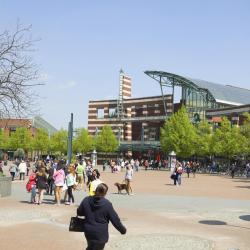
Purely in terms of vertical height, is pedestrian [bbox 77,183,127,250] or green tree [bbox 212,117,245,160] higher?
green tree [bbox 212,117,245,160]

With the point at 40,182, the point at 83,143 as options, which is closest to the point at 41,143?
the point at 83,143

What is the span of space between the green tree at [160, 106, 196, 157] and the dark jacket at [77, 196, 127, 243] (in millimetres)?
59817

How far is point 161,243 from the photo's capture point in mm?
11016

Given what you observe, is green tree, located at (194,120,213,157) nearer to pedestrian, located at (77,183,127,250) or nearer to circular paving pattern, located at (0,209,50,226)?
circular paving pattern, located at (0,209,50,226)

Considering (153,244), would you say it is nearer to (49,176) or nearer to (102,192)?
(102,192)

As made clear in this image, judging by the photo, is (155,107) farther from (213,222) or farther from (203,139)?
(213,222)

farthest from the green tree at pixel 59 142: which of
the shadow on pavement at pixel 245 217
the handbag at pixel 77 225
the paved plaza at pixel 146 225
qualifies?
the handbag at pixel 77 225

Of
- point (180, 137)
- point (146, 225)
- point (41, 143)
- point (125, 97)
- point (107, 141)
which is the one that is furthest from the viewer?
point (125, 97)

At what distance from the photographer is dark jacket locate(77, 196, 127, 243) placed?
6496mm

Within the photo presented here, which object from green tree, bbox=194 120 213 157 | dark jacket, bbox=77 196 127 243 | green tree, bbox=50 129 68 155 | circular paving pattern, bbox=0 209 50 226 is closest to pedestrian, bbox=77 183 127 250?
dark jacket, bbox=77 196 127 243

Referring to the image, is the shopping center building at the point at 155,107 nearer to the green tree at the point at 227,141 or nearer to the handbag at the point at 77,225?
the green tree at the point at 227,141

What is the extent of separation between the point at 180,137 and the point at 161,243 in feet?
184

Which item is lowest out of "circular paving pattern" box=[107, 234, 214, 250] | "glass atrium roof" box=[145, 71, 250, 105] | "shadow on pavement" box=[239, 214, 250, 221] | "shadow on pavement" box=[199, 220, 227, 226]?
"circular paving pattern" box=[107, 234, 214, 250]

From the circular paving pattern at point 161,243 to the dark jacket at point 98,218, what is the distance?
13.5 ft
